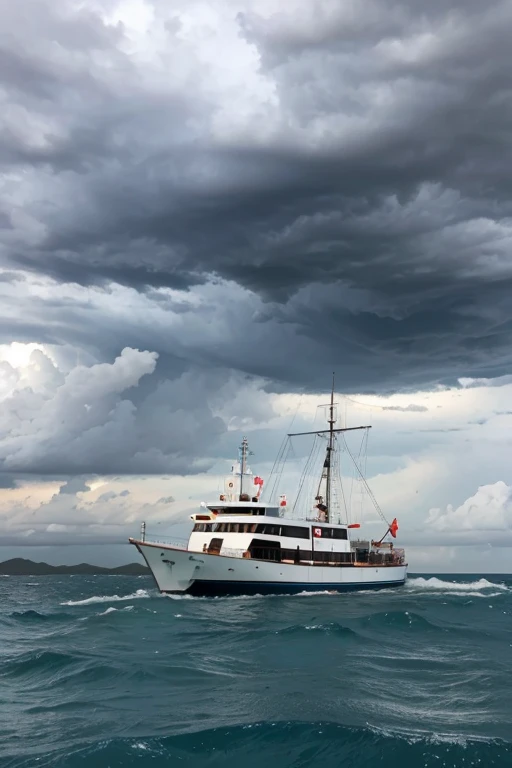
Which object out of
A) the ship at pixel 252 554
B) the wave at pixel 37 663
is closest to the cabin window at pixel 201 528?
the ship at pixel 252 554

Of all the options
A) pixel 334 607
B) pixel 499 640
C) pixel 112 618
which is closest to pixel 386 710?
pixel 499 640

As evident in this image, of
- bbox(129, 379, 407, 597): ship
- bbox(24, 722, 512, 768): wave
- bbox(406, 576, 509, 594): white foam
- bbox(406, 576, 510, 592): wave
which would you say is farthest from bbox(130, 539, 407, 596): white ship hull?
bbox(24, 722, 512, 768): wave

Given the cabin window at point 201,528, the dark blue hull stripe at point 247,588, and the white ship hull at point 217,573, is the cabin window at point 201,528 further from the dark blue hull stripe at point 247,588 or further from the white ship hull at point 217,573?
the dark blue hull stripe at point 247,588

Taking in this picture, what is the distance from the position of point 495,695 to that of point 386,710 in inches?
200

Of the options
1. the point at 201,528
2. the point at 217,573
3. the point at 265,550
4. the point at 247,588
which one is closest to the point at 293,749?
the point at 217,573

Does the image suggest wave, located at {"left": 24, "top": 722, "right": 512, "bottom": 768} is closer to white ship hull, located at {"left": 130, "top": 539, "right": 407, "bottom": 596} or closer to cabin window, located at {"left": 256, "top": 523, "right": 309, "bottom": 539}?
white ship hull, located at {"left": 130, "top": 539, "right": 407, "bottom": 596}

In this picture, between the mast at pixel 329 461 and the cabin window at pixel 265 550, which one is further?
the mast at pixel 329 461

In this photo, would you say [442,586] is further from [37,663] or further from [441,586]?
[37,663]

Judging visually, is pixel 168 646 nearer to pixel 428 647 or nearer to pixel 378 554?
pixel 428 647

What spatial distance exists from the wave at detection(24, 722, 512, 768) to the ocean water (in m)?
0.05

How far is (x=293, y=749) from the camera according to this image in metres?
17.2

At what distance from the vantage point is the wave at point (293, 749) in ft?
53.6

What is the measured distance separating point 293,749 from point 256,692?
18.7 feet

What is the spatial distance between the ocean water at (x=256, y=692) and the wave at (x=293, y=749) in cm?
5
